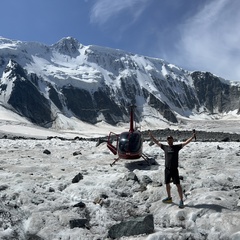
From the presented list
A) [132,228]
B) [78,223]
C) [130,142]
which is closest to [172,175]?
[132,228]

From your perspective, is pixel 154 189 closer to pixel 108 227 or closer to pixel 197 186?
pixel 197 186

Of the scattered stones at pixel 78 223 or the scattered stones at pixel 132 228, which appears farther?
the scattered stones at pixel 78 223

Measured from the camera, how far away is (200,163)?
16.6 m

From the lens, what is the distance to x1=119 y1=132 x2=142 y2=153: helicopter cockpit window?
17516 mm

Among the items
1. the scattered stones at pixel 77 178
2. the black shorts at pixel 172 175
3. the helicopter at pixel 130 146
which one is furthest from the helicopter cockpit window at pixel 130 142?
the black shorts at pixel 172 175

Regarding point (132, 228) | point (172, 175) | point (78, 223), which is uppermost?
point (172, 175)

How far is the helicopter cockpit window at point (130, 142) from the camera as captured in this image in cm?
1752

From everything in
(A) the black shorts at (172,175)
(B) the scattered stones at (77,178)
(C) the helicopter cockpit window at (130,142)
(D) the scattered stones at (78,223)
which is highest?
(C) the helicopter cockpit window at (130,142)

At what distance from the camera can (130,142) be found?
17.7 metres

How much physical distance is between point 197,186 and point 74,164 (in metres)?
7.07

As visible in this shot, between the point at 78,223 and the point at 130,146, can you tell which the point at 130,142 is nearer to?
the point at 130,146

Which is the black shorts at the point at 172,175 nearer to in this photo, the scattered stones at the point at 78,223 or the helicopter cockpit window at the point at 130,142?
the scattered stones at the point at 78,223

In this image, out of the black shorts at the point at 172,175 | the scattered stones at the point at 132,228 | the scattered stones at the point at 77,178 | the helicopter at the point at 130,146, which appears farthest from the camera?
the helicopter at the point at 130,146

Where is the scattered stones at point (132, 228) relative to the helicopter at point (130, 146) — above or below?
below
